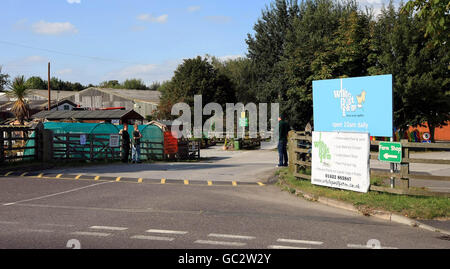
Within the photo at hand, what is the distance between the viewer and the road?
6.73 m

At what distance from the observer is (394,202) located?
31.3ft

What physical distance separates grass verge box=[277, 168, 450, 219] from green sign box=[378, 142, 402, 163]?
825 millimetres

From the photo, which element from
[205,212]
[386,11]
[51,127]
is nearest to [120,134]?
[51,127]

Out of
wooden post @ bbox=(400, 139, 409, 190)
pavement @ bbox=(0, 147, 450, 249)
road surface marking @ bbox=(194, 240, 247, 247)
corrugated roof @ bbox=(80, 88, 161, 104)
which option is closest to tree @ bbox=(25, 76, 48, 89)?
corrugated roof @ bbox=(80, 88, 161, 104)

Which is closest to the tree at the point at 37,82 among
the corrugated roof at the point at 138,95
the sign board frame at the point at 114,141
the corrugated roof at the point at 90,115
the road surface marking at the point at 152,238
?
the corrugated roof at the point at 138,95

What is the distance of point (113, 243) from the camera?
6551 millimetres

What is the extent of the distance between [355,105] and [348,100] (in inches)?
10.7

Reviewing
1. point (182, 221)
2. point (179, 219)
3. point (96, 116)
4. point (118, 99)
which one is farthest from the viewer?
point (118, 99)

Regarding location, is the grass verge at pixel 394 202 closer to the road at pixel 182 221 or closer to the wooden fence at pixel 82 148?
the road at pixel 182 221

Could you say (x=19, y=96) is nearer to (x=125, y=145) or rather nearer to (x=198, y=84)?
(x=125, y=145)

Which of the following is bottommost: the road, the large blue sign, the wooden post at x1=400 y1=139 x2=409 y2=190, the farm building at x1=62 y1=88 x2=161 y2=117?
the road

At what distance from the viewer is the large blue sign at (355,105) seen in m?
11.2

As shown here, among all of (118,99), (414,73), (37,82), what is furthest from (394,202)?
(37,82)

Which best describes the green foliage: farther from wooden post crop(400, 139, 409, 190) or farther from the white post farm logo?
wooden post crop(400, 139, 409, 190)
